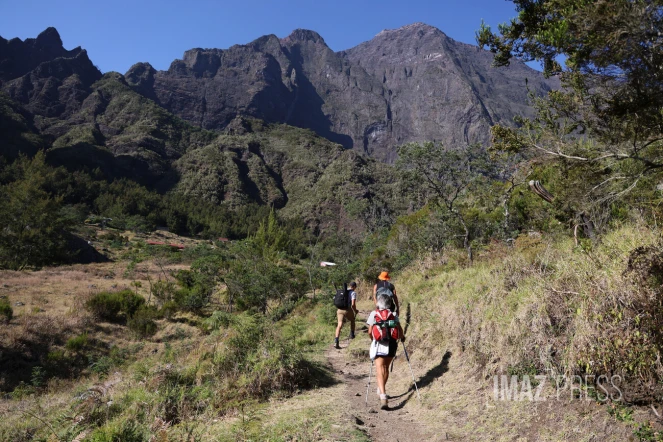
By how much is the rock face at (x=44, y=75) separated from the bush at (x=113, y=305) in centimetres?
17842

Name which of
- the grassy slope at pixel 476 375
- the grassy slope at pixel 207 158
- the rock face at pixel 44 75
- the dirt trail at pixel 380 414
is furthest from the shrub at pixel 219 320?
the rock face at pixel 44 75

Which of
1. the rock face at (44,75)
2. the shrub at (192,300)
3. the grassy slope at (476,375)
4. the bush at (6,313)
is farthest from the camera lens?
the rock face at (44,75)

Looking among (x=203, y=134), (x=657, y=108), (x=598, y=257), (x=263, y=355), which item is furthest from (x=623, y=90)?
(x=203, y=134)

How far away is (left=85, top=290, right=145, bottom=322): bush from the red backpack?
1767 cm

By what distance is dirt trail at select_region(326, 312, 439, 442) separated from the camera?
433 centimetres

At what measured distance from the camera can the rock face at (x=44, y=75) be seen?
15725 cm

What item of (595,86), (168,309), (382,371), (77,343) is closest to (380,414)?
(382,371)

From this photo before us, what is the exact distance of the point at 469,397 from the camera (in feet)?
15.1

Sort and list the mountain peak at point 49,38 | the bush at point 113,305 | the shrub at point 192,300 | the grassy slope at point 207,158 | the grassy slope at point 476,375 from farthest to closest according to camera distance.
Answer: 1. the mountain peak at point 49,38
2. the grassy slope at point 207,158
3. the shrub at point 192,300
4. the bush at point 113,305
5. the grassy slope at point 476,375

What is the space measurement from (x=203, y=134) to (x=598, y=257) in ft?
586

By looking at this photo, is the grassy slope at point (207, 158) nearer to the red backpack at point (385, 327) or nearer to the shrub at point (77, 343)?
the shrub at point (77, 343)

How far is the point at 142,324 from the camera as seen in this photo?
701 inches

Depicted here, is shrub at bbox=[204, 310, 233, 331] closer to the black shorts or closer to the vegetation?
the vegetation

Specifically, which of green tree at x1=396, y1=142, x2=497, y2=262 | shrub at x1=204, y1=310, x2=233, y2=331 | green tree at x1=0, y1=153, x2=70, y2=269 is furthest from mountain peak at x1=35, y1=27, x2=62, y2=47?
shrub at x1=204, y1=310, x2=233, y2=331
